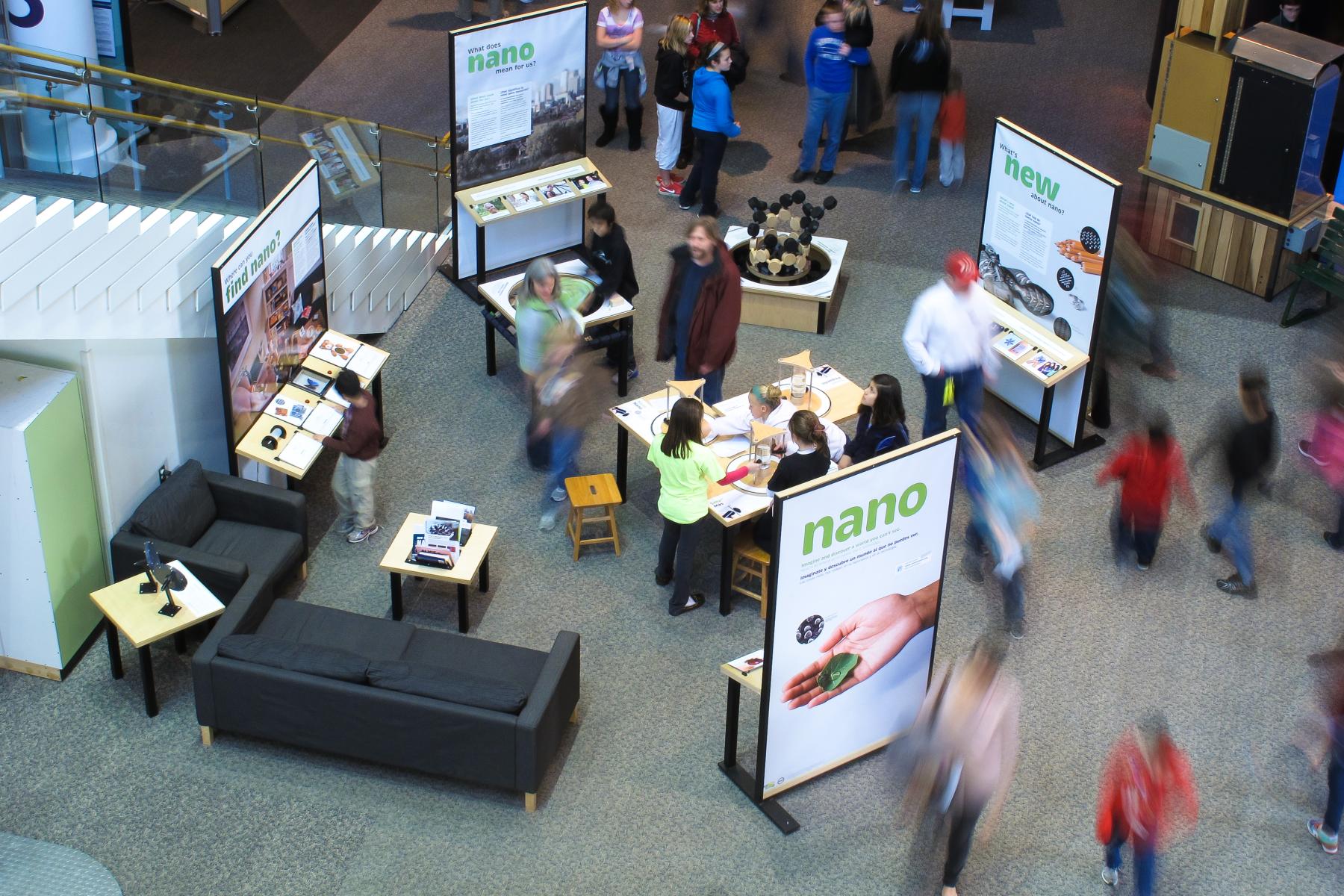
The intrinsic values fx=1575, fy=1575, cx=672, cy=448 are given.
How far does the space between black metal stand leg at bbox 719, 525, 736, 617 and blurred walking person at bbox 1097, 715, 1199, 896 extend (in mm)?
2413

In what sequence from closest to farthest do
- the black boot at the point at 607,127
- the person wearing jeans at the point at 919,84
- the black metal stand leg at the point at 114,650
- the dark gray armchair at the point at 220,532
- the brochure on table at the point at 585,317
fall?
the black metal stand leg at the point at 114,650 < the dark gray armchair at the point at 220,532 < the brochure on table at the point at 585,317 < the person wearing jeans at the point at 919,84 < the black boot at the point at 607,127

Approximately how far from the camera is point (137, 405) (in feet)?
27.5

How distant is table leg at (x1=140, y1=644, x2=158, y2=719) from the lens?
7840 mm

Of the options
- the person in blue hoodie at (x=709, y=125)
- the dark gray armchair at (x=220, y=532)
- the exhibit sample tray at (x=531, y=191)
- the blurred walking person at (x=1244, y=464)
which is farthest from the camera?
the person in blue hoodie at (x=709, y=125)

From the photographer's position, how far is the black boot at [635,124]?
516 inches

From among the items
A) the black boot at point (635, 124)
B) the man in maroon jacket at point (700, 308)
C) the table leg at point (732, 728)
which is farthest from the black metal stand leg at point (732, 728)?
the black boot at point (635, 124)

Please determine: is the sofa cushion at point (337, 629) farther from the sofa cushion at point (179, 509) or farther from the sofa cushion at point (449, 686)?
the sofa cushion at point (179, 509)

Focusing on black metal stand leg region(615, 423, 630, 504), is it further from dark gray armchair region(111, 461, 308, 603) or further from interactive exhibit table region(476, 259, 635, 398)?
dark gray armchair region(111, 461, 308, 603)

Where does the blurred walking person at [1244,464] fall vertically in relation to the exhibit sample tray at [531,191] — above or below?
below

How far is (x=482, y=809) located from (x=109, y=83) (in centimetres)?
441

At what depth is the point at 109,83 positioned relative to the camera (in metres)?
8.56

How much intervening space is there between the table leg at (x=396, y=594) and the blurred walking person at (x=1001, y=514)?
3.17 meters

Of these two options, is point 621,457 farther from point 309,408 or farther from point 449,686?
point 449,686

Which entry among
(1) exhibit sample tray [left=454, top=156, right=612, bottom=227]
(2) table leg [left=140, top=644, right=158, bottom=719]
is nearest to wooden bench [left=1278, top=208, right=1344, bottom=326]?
(1) exhibit sample tray [left=454, top=156, right=612, bottom=227]
